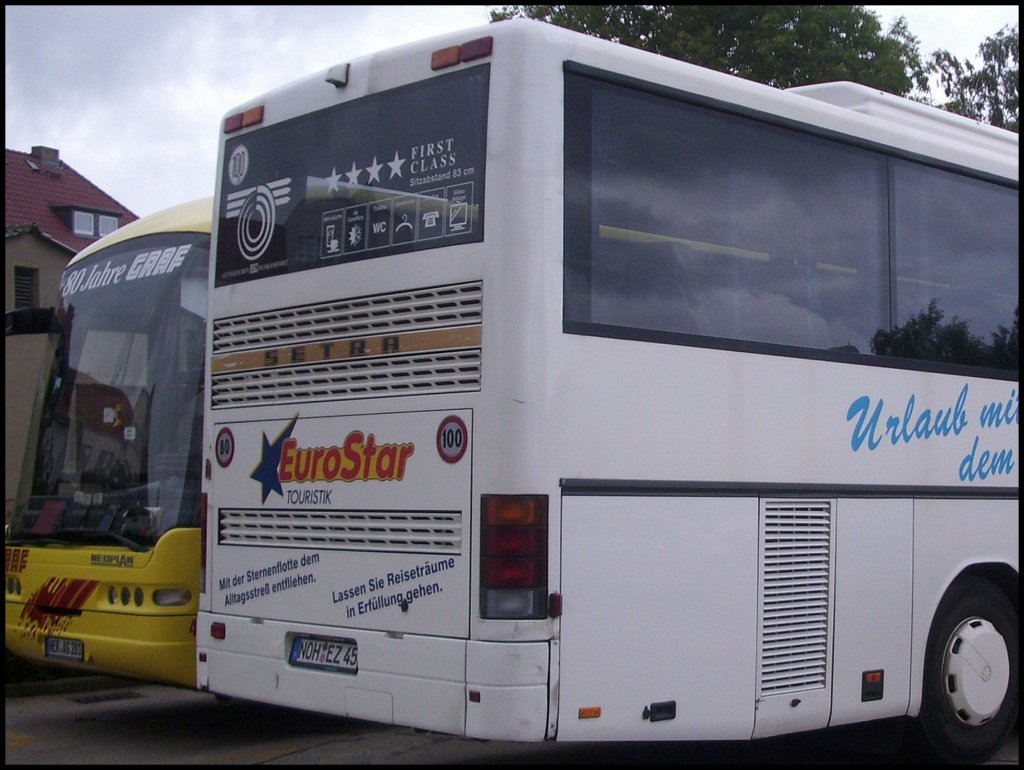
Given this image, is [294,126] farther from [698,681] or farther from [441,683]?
[698,681]

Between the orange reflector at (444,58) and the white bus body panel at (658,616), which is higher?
the orange reflector at (444,58)

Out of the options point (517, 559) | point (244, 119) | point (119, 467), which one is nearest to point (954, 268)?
point (517, 559)

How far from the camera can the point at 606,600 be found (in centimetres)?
598

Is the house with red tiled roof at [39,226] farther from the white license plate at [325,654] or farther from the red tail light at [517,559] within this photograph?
the red tail light at [517,559]

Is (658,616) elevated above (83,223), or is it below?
below

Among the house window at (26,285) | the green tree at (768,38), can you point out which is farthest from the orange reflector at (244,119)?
the house window at (26,285)

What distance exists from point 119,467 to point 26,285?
2840cm

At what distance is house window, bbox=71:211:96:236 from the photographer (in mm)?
44750

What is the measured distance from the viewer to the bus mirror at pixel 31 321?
9.50 m

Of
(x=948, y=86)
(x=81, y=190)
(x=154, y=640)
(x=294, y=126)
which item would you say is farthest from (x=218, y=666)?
(x=81, y=190)

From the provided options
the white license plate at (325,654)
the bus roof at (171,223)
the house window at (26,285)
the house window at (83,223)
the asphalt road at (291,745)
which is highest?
the house window at (83,223)

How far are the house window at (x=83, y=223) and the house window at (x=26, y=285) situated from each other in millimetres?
9580

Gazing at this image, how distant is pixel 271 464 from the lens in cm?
714

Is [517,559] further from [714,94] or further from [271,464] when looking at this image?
[714,94]
